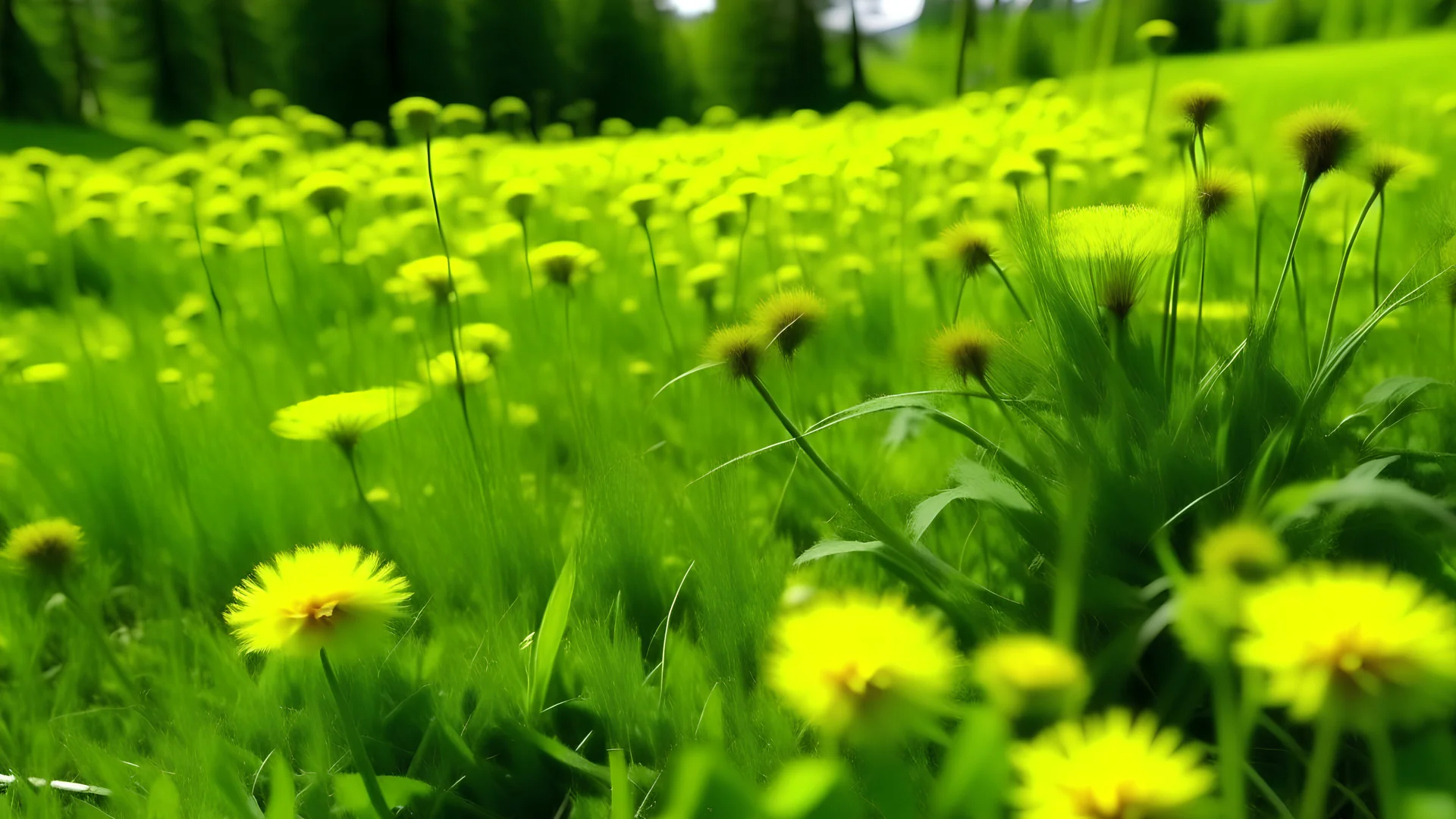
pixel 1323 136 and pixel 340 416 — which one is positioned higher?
pixel 1323 136

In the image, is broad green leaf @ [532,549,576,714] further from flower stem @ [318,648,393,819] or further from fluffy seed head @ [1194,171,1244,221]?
fluffy seed head @ [1194,171,1244,221]

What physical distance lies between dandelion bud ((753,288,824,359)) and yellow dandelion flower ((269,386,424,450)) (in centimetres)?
40

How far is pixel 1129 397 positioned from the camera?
0.71 m

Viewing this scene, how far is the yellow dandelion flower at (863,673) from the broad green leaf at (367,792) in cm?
35

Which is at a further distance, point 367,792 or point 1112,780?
point 367,792

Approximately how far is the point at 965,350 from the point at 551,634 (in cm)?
41

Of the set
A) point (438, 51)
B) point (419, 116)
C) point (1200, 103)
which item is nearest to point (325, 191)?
point (419, 116)

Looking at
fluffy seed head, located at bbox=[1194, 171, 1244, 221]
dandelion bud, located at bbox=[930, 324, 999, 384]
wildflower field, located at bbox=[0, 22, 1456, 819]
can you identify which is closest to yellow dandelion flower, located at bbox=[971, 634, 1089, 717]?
wildflower field, located at bbox=[0, 22, 1456, 819]

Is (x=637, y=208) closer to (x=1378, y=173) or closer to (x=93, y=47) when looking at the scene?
(x=1378, y=173)

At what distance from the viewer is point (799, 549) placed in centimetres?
98

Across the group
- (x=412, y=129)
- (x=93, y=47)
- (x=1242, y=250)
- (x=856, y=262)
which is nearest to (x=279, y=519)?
(x=412, y=129)

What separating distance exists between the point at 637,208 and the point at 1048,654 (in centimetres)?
116

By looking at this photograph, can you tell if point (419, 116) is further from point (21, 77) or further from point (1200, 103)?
point (21, 77)

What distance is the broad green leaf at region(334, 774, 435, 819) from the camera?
1.94 ft
